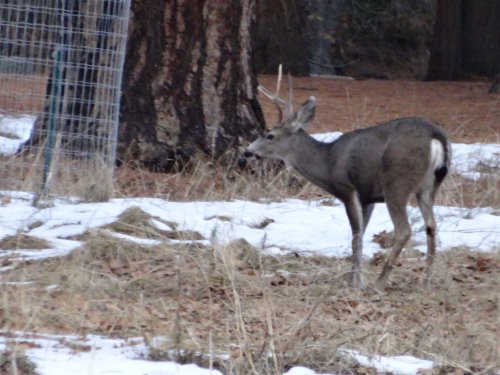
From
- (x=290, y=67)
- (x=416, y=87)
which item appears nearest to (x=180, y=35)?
(x=416, y=87)

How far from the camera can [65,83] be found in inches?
450

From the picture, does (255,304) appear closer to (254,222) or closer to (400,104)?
(254,222)

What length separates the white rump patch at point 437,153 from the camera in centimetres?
892

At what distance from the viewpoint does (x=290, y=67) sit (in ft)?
80.2

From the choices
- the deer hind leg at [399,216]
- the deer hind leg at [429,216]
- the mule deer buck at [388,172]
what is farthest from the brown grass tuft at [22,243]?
the deer hind leg at [429,216]

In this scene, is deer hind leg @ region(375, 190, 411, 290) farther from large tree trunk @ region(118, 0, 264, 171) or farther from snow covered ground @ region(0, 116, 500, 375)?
large tree trunk @ region(118, 0, 264, 171)

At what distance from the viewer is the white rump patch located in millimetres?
8922

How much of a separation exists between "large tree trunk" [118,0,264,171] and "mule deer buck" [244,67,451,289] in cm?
311

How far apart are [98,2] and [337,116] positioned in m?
6.53

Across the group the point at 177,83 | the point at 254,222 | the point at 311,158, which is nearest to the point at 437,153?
the point at 311,158

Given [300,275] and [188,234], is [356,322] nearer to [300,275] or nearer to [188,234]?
[300,275]

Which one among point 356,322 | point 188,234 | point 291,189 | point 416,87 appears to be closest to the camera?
point 356,322

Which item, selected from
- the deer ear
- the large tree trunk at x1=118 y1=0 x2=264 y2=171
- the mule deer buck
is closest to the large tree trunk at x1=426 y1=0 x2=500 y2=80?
the large tree trunk at x1=118 y1=0 x2=264 y2=171

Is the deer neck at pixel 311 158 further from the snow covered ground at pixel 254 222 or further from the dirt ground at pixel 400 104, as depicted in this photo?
the dirt ground at pixel 400 104
